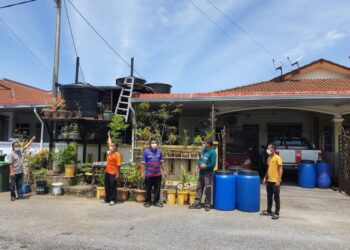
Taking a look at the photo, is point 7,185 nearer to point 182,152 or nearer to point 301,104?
point 182,152

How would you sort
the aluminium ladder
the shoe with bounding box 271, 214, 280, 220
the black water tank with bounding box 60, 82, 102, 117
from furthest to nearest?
the aluminium ladder < the black water tank with bounding box 60, 82, 102, 117 < the shoe with bounding box 271, 214, 280, 220

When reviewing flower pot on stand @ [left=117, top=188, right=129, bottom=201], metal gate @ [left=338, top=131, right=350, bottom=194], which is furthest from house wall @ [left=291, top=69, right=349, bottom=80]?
flower pot on stand @ [left=117, top=188, right=129, bottom=201]

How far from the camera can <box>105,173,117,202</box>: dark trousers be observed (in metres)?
7.77

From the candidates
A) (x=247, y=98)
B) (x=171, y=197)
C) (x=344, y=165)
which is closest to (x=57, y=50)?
(x=247, y=98)

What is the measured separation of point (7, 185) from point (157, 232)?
6.16 m

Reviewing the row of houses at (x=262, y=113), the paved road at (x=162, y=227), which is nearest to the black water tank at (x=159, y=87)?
the row of houses at (x=262, y=113)

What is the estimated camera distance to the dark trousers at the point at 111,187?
7.77m

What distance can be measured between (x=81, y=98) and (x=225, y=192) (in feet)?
19.8

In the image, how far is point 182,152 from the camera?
9.55 meters

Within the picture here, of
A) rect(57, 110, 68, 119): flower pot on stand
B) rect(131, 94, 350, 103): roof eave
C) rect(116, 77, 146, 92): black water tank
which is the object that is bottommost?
rect(57, 110, 68, 119): flower pot on stand

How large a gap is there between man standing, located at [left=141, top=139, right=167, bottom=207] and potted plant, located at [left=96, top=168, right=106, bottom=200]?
1394 millimetres

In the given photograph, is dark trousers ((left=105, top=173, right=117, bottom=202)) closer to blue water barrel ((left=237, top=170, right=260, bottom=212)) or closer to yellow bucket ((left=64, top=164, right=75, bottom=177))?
yellow bucket ((left=64, top=164, right=75, bottom=177))

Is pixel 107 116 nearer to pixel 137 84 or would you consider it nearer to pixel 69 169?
pixel 137 84

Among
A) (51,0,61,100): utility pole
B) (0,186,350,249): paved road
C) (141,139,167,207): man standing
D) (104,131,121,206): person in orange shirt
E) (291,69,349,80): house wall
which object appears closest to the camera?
(0,186,350,249): paved road
